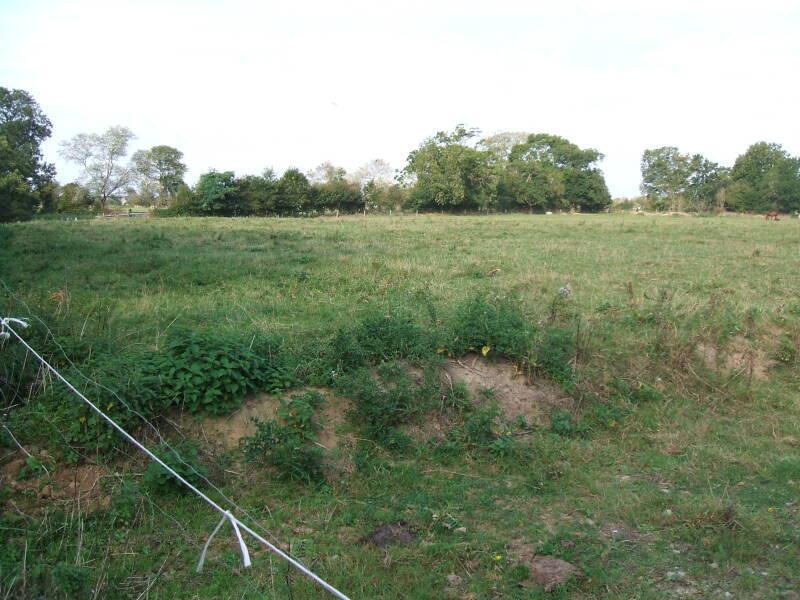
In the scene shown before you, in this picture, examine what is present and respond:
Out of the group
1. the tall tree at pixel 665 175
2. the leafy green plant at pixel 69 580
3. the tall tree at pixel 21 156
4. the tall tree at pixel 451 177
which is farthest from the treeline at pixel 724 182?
the leafy green plant at pixel 69 580

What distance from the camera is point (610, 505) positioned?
5133mm

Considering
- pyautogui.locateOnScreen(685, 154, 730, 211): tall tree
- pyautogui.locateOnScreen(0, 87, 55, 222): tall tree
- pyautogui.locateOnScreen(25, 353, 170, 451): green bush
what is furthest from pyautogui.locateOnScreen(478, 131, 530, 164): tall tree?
pyautogui.locateOnScreen(25, 353, 170, 451): green bush

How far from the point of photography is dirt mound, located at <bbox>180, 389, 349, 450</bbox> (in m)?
5.59

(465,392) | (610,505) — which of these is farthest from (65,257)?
(610,505)

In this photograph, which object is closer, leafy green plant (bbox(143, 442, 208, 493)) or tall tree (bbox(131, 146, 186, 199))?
leafy green plant (bbox(143, 442, 208, 493))

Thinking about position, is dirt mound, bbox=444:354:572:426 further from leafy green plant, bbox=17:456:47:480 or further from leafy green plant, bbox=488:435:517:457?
leafy green plant, bbox=17:456:47:480

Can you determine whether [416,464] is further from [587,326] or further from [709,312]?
[709,312]

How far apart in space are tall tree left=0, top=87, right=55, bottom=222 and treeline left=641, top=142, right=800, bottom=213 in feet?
217

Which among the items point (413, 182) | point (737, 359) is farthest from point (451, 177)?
point (737, 359)

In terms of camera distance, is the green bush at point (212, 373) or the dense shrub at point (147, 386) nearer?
the dense shrub at point (147, 386)

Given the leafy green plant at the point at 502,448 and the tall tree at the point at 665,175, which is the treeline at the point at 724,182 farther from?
the leafy green plant at the point at 502,448

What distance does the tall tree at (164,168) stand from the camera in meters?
66.7

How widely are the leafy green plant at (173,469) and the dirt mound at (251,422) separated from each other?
41 centimetres

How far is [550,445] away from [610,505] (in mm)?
1110
